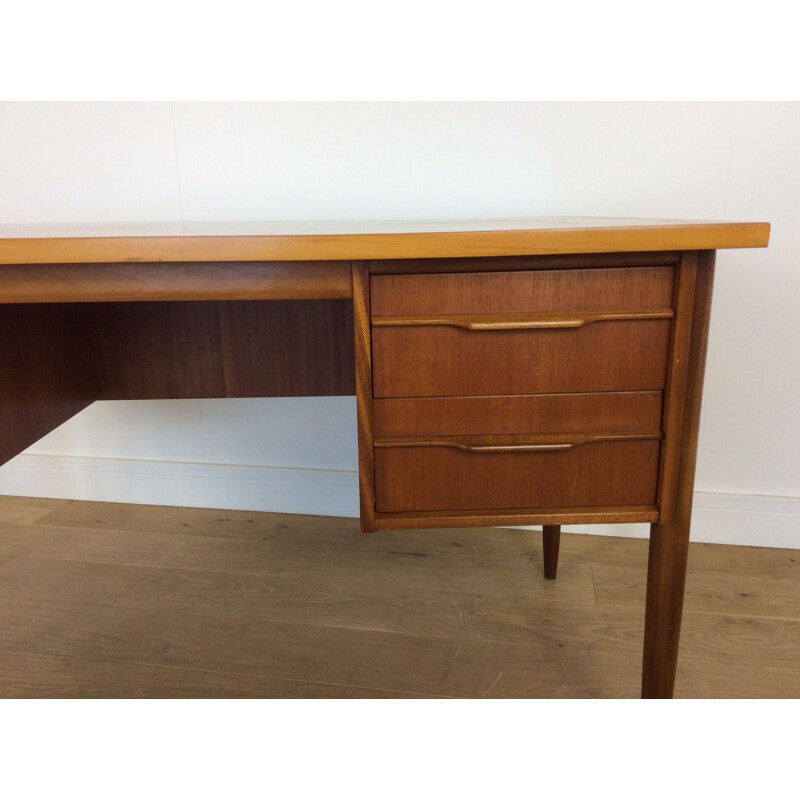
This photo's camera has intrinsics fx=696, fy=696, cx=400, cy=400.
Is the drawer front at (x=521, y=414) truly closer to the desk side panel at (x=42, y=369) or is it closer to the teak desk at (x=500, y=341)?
the teak desk at (x=500, y=341)

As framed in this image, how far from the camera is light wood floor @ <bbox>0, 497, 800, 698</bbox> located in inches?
57.4

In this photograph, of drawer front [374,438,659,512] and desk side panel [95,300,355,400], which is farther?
desk side panel [95,300,355,400]

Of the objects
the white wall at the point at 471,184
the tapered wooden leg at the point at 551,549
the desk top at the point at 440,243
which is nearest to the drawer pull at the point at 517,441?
the desk top at the point at 440,243

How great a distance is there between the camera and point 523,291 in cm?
106

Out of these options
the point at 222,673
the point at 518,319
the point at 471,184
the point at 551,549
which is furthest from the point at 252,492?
the point at 518,319

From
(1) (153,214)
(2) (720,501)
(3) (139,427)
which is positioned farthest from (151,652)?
(2) (720,501)

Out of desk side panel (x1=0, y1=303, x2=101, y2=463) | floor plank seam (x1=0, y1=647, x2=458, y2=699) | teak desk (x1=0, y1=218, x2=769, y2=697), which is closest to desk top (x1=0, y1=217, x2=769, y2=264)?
teak desk (x1=0, y1=218, x2=769, y2=697)

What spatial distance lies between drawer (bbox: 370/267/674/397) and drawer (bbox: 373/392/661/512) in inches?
1.0

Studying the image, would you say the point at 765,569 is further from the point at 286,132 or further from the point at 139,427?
the point at 139,427

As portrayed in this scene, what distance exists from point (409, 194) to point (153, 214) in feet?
2.45

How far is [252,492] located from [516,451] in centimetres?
129

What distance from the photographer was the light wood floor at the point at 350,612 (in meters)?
1.46

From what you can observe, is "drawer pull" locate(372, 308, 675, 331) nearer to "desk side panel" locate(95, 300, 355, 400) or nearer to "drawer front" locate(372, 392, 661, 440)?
"drawer front" locate(372, 392, 661, 440)

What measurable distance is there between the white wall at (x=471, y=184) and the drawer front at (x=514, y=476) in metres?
0.95
